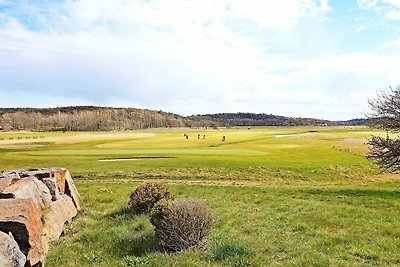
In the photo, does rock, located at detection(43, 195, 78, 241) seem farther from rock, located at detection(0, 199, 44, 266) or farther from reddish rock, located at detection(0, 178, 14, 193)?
rock, located at detection(0, 199, 44, 266)

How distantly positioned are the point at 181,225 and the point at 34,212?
154 inches

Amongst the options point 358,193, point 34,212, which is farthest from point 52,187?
point 358,193

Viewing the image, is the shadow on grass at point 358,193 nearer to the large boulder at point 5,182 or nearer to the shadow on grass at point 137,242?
the shadow on grass at point 137,242

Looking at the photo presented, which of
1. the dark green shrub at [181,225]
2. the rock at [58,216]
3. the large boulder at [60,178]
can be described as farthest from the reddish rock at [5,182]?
the dark green shrub at [181,225]

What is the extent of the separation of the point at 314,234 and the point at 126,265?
20.4 ft

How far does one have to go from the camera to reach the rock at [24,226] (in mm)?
8789

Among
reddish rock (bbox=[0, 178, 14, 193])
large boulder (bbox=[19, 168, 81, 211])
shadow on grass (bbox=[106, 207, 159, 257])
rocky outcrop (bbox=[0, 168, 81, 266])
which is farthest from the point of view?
large boulder (bbox=[19, 168, 81, 211])

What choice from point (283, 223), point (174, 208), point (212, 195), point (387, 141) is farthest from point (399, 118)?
point (174, 208)

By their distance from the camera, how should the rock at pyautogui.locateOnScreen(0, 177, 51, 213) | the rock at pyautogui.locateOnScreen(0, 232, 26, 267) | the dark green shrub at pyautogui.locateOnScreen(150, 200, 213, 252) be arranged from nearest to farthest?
the rock at pyautogui.locateOnScreen(0, 232, 26, 267) → the dark green shrub at pyautogui.locateOnScreen(150, 200, 213, 252) → the rock at pyautogui.locateOnScreen(0, 177, 51, 213)

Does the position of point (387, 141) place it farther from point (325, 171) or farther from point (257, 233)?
point (257, 233)

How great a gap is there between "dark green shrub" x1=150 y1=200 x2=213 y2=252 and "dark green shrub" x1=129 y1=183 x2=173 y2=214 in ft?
13.2

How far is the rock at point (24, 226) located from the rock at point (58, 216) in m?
2.21

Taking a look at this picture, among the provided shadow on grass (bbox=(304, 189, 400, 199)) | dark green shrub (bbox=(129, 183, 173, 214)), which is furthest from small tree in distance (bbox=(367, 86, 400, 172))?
dark green shrub (bbox=(129, 183, 173, 214))

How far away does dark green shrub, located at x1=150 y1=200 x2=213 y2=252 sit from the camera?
10930mm
